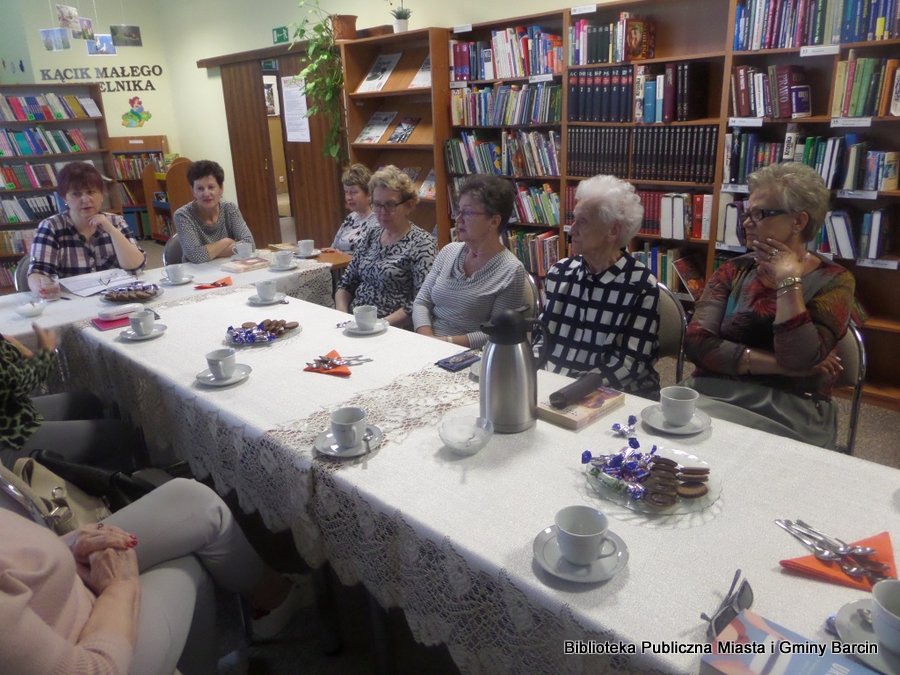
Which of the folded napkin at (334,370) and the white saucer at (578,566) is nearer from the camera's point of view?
the white saucer at (578,566)

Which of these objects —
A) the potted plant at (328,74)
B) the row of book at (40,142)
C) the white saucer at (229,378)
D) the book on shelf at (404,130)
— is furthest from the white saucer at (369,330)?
the row of book at (40,142)

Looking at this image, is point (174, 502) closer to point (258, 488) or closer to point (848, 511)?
point (258, 488)

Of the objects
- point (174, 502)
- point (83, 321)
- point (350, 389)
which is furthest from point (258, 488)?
point (83, 321)

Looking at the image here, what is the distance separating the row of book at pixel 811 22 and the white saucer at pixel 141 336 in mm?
2777

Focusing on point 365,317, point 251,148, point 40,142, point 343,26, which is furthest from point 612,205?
point 40,142

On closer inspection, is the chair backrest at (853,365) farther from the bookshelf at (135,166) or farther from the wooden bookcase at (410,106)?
the bookshelf at (135,166)

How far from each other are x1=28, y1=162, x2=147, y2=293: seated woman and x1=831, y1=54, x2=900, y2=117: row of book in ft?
10.6

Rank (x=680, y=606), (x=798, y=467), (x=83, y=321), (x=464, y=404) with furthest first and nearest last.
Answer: (x=83, y=321)
(x=464, y=404)
(x=798, y=467)
(x=680, y=606)

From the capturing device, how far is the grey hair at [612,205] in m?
1.82

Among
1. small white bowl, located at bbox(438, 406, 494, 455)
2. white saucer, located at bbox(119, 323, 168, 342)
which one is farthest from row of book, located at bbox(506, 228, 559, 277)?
small white bowl, located at bbox(438, 406, 494, 455)

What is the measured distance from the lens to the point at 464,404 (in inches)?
57.7

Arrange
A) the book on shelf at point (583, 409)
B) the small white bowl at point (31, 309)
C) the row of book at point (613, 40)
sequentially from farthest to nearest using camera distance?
the row of book at point (613, 40)
the small white bowl at point (31, 309)
the book on shelf at point (583, 409)

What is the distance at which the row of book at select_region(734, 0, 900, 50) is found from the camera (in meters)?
2.56

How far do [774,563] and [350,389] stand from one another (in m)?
1.01
